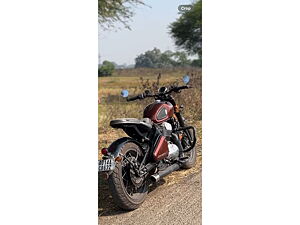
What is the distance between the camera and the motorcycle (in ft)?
8.73

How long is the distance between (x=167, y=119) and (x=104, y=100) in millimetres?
362

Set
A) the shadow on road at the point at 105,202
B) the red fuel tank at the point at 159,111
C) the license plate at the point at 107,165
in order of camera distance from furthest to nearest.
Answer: the red fuel tank at the point at 159,111 → the shadow on road at the point at 105,202 → the license plate at the point at 107,165

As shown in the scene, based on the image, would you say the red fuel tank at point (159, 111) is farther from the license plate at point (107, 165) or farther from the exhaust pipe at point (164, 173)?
the license plate at point (107, 165)

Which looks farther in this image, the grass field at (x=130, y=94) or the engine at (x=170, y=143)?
the engine at (x=170, y=143)

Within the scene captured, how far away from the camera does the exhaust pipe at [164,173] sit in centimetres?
282

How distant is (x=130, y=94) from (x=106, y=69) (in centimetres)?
19

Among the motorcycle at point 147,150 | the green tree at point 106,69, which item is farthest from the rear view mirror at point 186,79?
the green tree at point 106,69

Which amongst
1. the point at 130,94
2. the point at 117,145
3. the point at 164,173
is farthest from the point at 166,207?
the point at 130,94

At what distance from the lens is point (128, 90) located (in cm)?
290

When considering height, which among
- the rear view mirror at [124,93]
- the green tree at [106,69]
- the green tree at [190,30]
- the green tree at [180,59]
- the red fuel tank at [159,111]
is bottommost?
the red fuel tank at [159,111]

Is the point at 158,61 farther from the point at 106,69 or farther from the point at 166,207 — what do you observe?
the point at 166,207

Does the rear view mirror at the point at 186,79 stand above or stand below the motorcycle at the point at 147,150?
above
